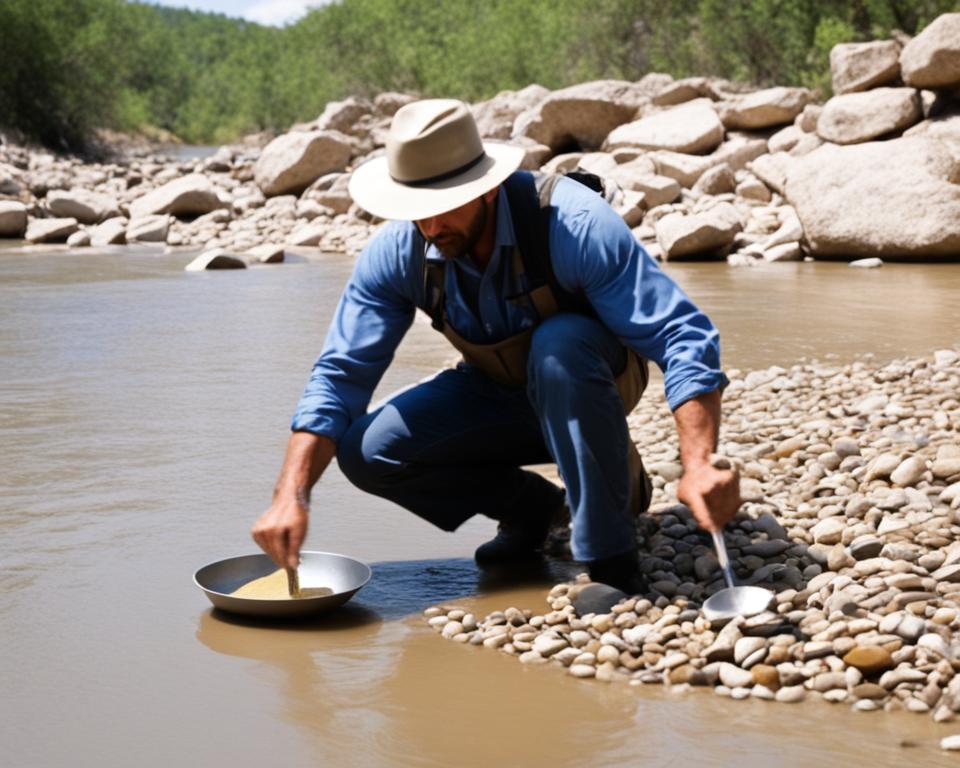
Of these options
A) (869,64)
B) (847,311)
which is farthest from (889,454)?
(869,64)

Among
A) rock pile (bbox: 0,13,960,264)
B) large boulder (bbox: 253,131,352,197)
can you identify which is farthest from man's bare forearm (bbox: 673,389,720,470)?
large boulder (bbox: 253,131,352,197)

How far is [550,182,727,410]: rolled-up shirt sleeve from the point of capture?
294 centimetres

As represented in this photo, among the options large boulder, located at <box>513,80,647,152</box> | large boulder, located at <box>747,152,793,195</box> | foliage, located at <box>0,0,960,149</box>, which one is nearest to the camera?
large boulder, located at <box>747,152,793,195</box>

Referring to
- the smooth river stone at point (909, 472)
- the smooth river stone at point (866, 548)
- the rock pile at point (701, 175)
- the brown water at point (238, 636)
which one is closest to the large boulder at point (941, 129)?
the rock pile at point (701, 175)

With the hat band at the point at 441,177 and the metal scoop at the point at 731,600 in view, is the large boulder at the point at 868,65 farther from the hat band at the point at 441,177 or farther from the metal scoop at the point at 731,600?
the metal scoop at the point at 731,600

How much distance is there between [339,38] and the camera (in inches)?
1608

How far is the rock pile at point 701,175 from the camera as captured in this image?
11.0m

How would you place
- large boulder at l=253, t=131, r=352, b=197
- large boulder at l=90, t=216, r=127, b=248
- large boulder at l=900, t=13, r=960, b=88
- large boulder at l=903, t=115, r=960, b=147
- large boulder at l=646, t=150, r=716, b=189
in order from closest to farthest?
1. large boulder at l=903, t=115, r=960, b=147
2. large boulder at l=900, t=13, r=960, b=88
3. large boulder at l=646, t=150, r=716, b=189
4. large boulder at l=90, t=216, r=127, b=248
5. large boulder at l=253, t=131, r=352, b=197

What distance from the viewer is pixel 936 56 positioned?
12.8m

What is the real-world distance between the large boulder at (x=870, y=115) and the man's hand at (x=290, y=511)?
1117 cm

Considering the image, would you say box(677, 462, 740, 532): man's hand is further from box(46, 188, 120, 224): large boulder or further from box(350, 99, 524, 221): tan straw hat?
box(46, 188, 120, 224): large boulder

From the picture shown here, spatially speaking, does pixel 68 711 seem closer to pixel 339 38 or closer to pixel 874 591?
pixel 874 591

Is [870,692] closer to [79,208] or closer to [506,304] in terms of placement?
[506,304]

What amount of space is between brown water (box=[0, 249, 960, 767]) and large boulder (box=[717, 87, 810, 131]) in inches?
368
